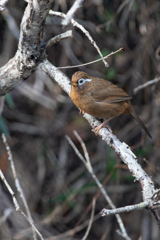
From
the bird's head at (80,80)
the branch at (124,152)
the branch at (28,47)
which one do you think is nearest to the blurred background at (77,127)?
the bird's head at (80,80)

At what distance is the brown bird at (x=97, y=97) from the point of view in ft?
11.5

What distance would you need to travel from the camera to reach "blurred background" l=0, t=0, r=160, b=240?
506cm

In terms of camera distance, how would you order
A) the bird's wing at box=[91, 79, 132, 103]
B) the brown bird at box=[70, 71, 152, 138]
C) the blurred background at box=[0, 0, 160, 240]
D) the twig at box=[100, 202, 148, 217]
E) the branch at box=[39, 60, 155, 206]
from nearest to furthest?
1. the twig at box=[100, 202, 148, 217]
2. the branch at box=[39, 60, 155, 206]
3. the brown bird at box=[70, 71, 152, 138]
4. the bird's wing at box=[91, 79, 132, 103]
5. the blurred background at box=[0, 0, 160, 240]

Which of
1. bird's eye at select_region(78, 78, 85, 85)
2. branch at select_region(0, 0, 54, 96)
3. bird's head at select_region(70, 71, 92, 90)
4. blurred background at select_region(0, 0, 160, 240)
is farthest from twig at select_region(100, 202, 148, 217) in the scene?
blurred background at select_region(0, 0, 160, 240)

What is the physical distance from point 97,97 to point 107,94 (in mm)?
195

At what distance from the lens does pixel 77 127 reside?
18.5 feet

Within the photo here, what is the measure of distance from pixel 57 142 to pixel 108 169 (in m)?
1.38

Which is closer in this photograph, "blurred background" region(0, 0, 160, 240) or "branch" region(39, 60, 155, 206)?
"branch" region(39, 60, 155, 206)

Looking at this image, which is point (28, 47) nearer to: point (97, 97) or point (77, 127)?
point (97, 97)

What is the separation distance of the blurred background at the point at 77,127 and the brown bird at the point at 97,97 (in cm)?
131

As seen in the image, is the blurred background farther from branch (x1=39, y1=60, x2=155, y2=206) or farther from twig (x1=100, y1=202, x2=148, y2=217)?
twig (x1=100, y1=202, x2=148, y2=217)

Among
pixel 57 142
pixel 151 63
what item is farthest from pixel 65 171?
pixel 151 63

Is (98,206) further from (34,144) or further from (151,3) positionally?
(151,3)

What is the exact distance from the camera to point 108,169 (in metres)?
4.96
